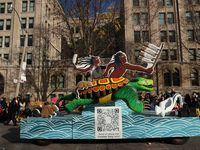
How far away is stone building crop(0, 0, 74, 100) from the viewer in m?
24.6

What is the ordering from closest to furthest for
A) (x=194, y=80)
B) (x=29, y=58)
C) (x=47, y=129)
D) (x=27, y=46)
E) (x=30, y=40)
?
1. (x=47, y=129)
2. (x=194, y=80)
3. (x=29, y=58)
4. (x=27, y=46)
5. (x=30, y=40)

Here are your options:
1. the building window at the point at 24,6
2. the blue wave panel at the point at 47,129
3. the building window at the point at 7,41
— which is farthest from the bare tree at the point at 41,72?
the blue wave panel at the point at 47,129

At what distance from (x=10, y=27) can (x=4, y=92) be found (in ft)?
35.5

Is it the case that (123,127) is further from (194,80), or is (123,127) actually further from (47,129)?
(194,80)

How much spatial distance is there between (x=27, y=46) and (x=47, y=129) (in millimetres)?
23504

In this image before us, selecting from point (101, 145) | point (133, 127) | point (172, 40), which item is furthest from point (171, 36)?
point (101, 145)

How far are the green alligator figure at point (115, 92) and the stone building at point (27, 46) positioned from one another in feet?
61.7

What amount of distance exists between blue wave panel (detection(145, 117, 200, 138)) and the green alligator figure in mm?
689

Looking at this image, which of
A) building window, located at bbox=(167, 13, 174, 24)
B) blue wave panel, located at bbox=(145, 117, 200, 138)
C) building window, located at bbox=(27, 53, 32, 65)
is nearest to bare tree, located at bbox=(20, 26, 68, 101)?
building window, located at bbox=(27, 53, 32, 65)

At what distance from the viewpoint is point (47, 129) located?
5.91m

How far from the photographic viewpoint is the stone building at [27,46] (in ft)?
80.8

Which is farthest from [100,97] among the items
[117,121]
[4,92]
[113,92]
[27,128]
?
[4,92]

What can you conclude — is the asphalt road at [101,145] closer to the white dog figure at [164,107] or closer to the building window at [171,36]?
the white dog figure at [164,107]

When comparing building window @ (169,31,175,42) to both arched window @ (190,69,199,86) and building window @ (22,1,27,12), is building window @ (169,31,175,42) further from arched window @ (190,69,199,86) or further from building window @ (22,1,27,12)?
building window @ (22,1,27,12)
